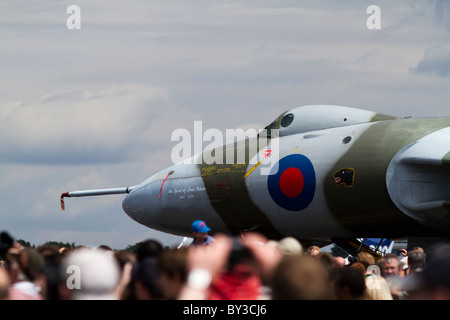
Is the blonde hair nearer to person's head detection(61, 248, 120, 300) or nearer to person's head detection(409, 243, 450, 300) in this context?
person's head detection(409, 243, 450, 300)

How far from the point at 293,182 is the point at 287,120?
115 inches

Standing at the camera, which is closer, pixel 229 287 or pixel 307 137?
pixel 229 287

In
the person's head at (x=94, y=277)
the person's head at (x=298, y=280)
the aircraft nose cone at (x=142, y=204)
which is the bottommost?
the aircraft nose cone at (x=142, y=204)

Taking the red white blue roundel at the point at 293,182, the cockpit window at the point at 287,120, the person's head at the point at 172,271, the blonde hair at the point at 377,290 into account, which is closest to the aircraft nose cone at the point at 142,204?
the cockpit window at the point at 287,120

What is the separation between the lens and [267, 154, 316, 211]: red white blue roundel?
19.8 meters

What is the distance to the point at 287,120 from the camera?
73.0ft

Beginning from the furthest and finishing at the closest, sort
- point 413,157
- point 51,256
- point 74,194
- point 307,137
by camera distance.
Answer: point 74,194, point 307,137, point 413,157, point 51,256

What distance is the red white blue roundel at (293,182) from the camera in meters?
19.8

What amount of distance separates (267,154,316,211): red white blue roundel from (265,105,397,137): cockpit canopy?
1572 millimetres

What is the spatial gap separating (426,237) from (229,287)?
14.4 metres

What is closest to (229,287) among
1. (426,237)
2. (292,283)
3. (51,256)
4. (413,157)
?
(292,283)
